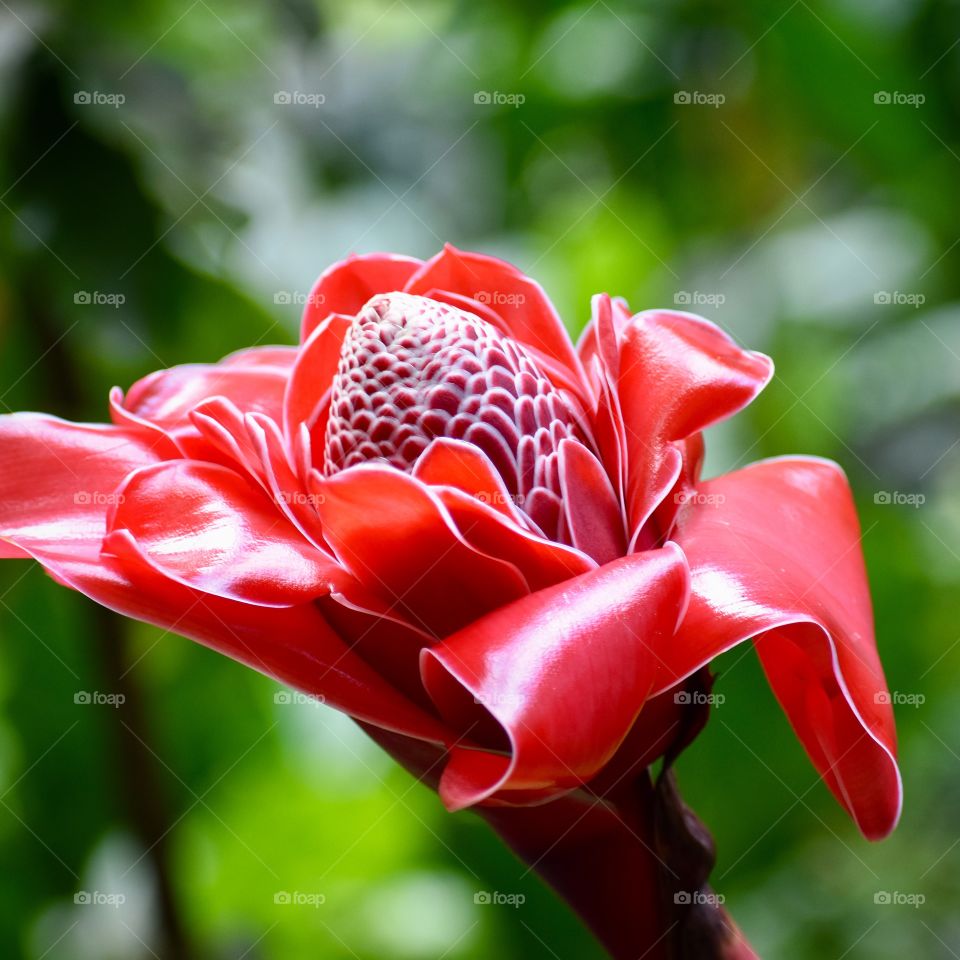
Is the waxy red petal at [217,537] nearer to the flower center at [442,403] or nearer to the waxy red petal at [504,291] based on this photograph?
the flower center at [442,403]

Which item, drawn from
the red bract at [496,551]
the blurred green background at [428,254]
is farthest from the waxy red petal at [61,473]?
the blurred green background at [428,254]

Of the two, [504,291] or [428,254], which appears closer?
[504,291]

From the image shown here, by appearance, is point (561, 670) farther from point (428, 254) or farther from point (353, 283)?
point (428, 254)

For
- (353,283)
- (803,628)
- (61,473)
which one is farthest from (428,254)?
(803,628)

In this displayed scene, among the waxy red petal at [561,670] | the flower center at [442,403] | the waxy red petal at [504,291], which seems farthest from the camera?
the waxy red petal at [504,291]

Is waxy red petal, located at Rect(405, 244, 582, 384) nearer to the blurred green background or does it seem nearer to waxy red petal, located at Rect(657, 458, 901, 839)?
waxy red petal, located at Rect(657, 458, 901, 839)

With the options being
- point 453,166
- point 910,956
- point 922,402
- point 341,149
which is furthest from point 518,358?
point 922,402

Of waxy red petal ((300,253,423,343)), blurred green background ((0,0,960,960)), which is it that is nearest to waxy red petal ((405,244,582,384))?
waxy red petal ((300,253,423,343))

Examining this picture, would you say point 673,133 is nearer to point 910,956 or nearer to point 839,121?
point 839,121
